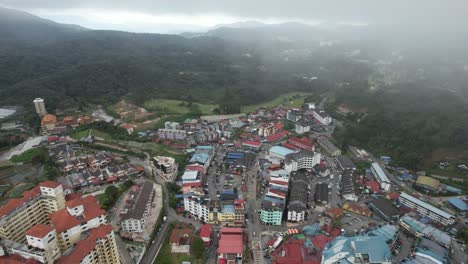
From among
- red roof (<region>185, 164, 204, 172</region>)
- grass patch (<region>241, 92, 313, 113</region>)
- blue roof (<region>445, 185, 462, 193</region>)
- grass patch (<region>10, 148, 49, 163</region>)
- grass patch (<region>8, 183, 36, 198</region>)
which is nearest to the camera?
grass patch (<region>8, 183, 36, 198</region>)

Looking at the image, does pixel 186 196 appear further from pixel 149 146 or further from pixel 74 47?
pixel 74 47

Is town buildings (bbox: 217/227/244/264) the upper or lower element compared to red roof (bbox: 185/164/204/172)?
lower

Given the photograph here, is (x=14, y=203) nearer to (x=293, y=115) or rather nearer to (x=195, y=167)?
(x=195, y=167)

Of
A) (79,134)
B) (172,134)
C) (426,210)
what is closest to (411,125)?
(426,210)

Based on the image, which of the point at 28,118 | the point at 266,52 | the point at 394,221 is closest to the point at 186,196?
the point at 394,221

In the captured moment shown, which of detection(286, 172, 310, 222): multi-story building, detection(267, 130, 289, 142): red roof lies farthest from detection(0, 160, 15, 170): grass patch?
detection(267, 130, 289, 142): red roof

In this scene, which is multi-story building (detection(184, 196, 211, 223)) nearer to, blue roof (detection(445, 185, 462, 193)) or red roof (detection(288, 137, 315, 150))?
red roof (detection(288, 137, 315, 150))
